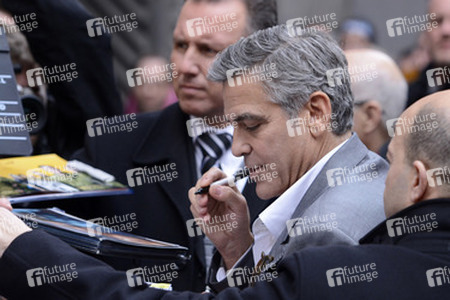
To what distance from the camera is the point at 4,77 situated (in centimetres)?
292

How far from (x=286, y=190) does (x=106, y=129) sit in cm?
116

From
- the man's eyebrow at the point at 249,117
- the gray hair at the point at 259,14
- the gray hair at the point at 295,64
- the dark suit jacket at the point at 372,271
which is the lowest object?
the dark suit jacket at the point at 372,271

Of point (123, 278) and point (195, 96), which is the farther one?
point (195, 96)

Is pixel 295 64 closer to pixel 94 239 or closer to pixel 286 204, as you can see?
pixel 286 204

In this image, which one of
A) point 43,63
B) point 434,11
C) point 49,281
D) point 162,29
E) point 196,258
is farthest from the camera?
point 162,29

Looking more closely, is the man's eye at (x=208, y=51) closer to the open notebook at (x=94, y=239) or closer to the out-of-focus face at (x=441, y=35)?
the open notebook at (x=94, y=239)

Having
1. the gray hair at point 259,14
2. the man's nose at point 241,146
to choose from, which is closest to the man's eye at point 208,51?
the gray hair at point 259,14

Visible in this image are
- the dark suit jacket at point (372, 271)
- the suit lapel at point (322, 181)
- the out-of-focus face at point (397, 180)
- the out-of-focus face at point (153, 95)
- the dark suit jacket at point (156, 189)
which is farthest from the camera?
the out-of-focus face at point (153, 95)

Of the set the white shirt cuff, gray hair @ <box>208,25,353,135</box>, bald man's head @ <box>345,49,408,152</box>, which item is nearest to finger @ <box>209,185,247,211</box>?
the white shirt cuff

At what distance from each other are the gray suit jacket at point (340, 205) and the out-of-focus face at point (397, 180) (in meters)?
0.15

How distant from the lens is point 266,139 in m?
2.69

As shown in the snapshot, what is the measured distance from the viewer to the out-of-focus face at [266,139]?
2.67 meters

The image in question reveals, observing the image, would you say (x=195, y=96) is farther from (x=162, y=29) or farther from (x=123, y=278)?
(x=162, y=29)

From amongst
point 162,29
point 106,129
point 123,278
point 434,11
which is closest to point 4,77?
point 106,129
